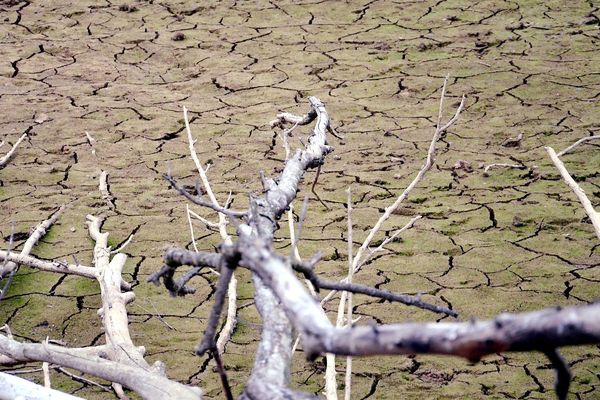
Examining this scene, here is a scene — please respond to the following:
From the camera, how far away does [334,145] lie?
5219 millimetres

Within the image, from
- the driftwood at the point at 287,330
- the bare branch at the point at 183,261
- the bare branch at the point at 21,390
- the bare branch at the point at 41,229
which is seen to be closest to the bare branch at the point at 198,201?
the driftwood at the point at 287,330

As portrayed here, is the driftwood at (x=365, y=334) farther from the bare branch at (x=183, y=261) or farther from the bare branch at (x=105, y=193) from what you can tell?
the bare branch at (x=105, y=193)

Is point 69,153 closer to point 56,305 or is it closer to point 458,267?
point 56,305

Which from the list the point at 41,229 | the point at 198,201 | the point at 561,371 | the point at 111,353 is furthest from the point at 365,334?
the point at 41,229

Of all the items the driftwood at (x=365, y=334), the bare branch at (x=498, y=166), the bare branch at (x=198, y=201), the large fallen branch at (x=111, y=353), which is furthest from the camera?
the bare branch at (x=498, y=166)

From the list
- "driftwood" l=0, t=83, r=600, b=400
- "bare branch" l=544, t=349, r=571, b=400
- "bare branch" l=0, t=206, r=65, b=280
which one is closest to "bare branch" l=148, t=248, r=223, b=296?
"driftwood" l=0, t=83, r=600, b=400

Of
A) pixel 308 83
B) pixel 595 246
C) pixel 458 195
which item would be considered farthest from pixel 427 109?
pixel 595 246

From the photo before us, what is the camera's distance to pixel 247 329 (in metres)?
3.26

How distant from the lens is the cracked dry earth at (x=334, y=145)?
10.8ft

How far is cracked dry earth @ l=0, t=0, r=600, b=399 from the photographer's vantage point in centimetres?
330

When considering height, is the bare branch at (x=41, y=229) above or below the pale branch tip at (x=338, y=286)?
below

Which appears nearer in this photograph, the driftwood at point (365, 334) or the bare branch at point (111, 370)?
the driftwood at point (365, 334)

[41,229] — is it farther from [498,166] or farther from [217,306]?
[217,306]

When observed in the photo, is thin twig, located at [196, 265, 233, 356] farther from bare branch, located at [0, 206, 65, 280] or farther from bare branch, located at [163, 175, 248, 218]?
bare branch, located at [0, 206, 65, 280]
